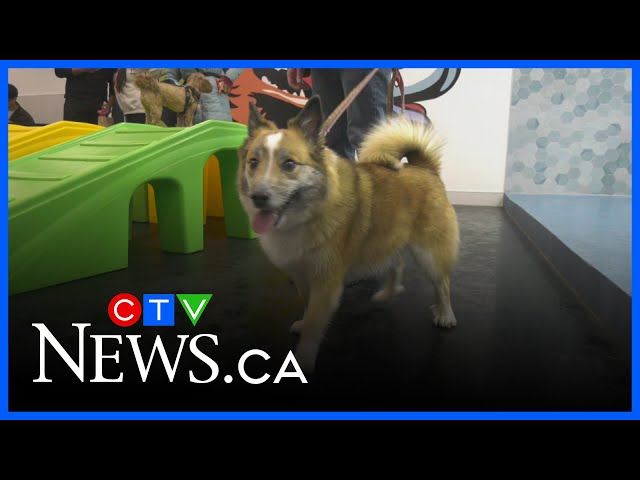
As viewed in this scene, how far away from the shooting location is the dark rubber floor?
2.77ft

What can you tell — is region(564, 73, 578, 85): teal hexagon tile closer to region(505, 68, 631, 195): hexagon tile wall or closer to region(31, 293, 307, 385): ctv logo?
region(505, 68, 631, 195): hexagon tile wall

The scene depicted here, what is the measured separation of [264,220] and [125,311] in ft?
1.06

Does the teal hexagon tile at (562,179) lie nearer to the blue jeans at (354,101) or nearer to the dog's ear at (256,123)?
the blue jeans at (354,101)

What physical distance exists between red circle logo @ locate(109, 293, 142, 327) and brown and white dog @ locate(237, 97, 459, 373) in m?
0.29

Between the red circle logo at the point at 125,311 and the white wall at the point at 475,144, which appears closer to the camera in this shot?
the red circle logo at the point at 125,311

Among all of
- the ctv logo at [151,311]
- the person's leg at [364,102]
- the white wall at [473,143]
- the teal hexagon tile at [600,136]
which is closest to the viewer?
the ctv logo at [151,311]

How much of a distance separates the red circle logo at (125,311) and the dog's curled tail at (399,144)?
672mm

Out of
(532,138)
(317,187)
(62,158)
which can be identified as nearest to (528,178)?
(532,138)

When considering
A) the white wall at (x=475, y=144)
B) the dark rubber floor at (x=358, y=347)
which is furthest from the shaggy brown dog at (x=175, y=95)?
the white wall at (x=475, y=144)

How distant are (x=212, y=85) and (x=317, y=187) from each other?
61cm

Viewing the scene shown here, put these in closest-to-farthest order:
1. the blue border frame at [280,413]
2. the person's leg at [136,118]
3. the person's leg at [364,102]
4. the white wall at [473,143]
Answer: the blue border frame at [280,413]
the person's leg at [364,102]
the white wall at [473,143]
the person's leg at [136,118]

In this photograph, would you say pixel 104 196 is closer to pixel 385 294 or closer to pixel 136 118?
pixel 136 118

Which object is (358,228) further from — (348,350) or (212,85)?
(212,85)

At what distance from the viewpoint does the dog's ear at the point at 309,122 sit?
36.8 inches
